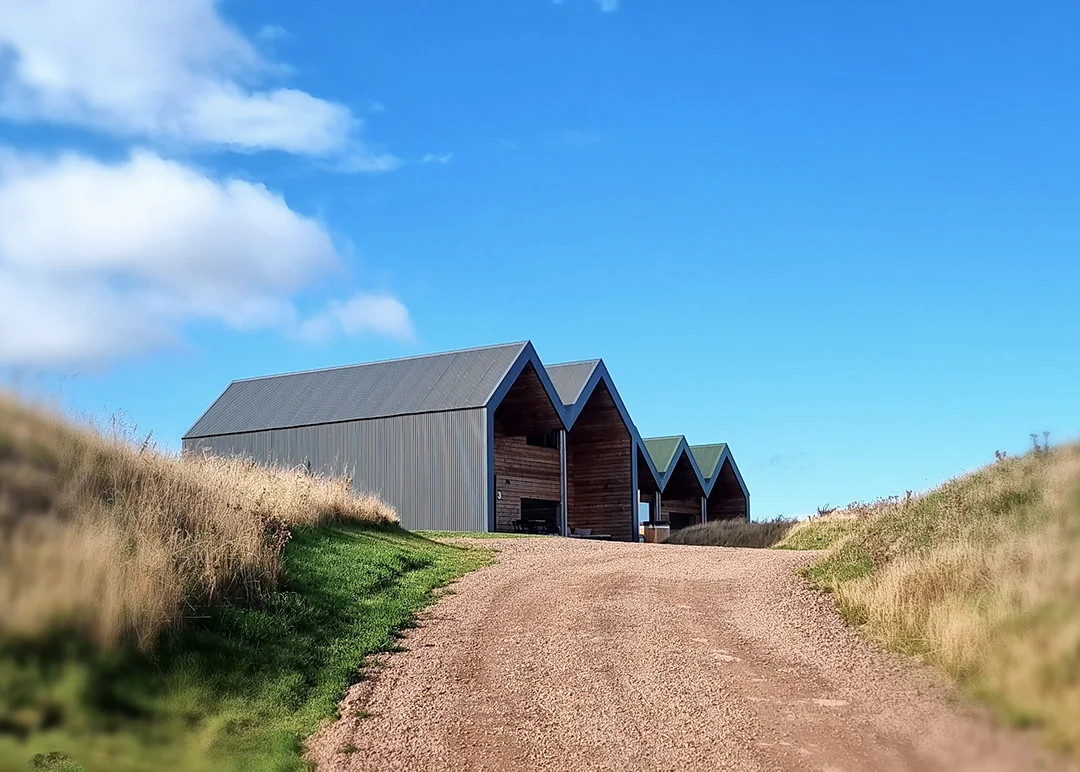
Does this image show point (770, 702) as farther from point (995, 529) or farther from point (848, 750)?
point (995, 529)

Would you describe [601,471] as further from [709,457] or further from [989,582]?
[989,582]

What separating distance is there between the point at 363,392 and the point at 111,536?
2028 centimetres

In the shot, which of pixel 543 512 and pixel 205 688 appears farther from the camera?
pixel 543 512

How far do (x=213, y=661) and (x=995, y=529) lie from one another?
7.69m

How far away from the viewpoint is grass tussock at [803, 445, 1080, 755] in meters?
6.16

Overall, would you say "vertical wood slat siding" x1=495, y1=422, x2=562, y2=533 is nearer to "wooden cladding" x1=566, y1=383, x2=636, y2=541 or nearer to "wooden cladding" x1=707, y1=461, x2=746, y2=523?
"wooden cladding" x1=566, y1=383, x2=636, y2=541

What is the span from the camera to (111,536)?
8.69 m

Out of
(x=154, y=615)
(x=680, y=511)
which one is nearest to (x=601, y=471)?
(x=680, y=511)

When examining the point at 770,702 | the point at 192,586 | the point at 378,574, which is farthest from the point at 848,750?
the point at 378,574

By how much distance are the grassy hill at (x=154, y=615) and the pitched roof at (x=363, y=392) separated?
47.3ft

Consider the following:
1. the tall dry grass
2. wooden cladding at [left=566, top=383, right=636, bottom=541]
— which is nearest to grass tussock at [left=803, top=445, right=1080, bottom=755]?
the tall dry grass

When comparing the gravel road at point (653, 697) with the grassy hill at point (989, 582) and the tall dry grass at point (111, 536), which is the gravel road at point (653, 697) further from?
the tall dry grass at point (111, 536)

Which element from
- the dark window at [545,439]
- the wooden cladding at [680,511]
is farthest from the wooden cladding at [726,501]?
the dark window at [545,439]

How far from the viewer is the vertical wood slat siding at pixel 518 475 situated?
28.1 m
